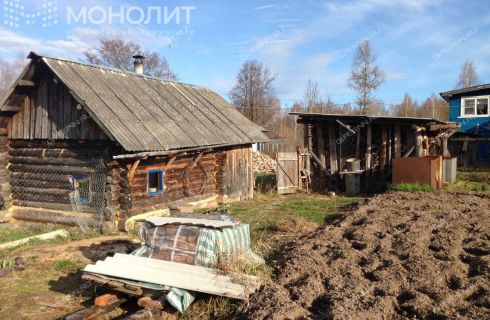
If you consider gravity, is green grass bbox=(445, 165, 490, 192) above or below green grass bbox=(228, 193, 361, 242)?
above

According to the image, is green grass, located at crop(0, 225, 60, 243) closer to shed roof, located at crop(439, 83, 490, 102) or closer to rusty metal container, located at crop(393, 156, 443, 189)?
rusty metal container, located at crop(393, 156, 443, 189)

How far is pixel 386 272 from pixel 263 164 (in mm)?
23049

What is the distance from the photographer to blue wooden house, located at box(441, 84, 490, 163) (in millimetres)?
23406

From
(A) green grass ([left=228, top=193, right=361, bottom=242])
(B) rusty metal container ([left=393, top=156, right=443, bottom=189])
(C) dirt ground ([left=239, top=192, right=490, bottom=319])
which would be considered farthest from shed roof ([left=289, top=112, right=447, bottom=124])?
(C) dirt ground ([left=239, top=192, right=490, bottom=319])

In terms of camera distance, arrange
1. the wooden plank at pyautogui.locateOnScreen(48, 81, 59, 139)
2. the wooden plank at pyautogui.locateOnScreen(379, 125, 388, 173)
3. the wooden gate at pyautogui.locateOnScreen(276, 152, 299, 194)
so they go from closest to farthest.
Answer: the wooden plank at pyautogui.locateOnScreen(48, 81, 59, 139), the wooden plank at pyautogui.locateOnScreen(379, 125, 388, 173), the wooden gate at pyautogui.locateOnScreen(276, 152, 299, 194)

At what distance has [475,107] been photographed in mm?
24656

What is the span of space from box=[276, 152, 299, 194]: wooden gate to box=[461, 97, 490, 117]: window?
1360cm

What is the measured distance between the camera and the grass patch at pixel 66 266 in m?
8.27

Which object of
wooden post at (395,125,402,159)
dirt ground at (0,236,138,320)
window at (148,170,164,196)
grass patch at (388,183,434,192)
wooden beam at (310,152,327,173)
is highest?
wooden post at (395,125,402,159)

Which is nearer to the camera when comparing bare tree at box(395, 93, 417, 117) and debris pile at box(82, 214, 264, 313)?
debris pile at box(82, 214, 264, 313)

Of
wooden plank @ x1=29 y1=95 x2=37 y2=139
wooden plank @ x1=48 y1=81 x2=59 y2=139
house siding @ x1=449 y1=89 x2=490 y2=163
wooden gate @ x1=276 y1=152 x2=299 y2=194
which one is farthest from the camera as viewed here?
house siding @ x1=449 y1=89 x2=490 y2=163

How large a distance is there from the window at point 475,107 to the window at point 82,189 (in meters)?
22.6

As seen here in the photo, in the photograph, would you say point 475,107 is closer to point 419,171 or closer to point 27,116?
point 419,171

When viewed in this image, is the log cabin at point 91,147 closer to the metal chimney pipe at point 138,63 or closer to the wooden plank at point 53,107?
the wooden plank at point 53,107
